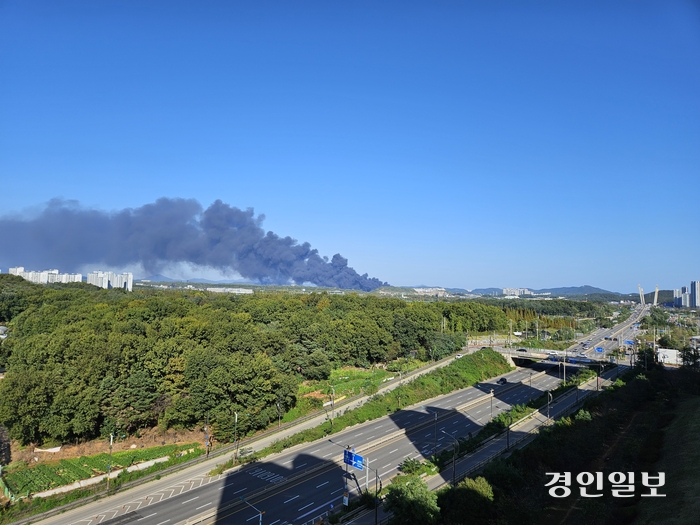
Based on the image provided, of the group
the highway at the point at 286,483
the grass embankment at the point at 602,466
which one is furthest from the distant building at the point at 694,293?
the highway at the point at 286,483

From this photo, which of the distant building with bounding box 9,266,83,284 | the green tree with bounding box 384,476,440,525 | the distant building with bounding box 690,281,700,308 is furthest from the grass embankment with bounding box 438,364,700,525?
the distant building with bounding box 690,281,700,308

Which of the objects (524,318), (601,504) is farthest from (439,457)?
(524,318)

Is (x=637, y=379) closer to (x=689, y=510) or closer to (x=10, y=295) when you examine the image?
(x=689, y=510)

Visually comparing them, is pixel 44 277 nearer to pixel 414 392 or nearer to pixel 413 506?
pixel 414 392

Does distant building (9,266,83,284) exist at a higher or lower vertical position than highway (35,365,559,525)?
higher

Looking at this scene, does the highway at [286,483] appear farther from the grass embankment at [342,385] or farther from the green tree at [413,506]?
the green tree at [413,506]

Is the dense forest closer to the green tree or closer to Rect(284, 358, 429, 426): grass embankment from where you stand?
Rect(284, 358, 429, 426): grass embankment

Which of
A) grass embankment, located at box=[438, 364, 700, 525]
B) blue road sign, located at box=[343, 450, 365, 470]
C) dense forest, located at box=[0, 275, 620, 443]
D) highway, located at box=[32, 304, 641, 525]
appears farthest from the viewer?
dense forest, located at box=[0, 275, 620, 443]
